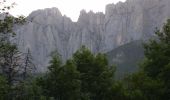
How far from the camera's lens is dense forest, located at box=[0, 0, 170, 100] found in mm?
27516

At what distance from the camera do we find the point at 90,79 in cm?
3381

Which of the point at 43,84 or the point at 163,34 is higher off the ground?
the point at 163,34

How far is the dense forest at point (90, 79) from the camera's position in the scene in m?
27.5

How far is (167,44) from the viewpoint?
30.3m

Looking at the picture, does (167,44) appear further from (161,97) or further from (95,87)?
(95,87)

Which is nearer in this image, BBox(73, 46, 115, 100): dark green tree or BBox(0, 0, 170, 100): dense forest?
BBox(0, 0, 170, 100): dense forest

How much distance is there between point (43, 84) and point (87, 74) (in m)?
4.28

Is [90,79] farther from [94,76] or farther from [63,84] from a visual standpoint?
[63,84]

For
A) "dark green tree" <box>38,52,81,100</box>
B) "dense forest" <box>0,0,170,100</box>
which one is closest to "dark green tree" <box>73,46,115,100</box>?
"dense forest" <box>0,0,170,100</box>

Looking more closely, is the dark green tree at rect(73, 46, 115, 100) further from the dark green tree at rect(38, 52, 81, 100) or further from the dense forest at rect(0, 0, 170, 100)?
the dark green tree at rect(38, 52, 81, 100)

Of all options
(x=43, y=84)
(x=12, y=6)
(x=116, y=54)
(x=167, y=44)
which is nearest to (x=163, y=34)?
(x=167, y=44)

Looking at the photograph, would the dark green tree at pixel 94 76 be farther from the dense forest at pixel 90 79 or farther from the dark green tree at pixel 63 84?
the dark green tree at pixel 63 84

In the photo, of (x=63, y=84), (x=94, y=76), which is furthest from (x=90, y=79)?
(x=63, y=84)

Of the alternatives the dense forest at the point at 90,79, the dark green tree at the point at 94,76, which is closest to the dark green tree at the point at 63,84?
the dense forest at the point at 90,79
